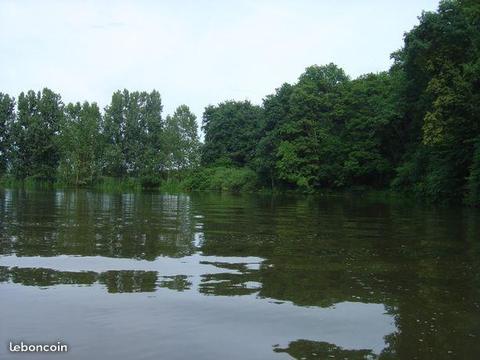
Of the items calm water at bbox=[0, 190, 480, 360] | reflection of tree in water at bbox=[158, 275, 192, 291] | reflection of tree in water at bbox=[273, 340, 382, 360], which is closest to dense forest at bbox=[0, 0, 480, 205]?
calm water at bbox=[0, 190, 480, 360]

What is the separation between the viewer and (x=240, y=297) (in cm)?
711

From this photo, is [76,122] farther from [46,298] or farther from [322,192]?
[46,298]

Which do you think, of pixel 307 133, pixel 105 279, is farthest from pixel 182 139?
pixel 105 279

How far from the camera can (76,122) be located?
92750 mm

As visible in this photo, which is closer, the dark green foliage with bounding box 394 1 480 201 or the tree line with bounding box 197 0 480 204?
the dark green foliage with bounding box 394 1 480 201

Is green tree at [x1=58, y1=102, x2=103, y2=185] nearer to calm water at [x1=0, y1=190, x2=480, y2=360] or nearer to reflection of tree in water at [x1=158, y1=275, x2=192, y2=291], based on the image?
calm water at [x1=0, y1=190, x2=480, y2=360]

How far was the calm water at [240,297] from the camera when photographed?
16.8ft

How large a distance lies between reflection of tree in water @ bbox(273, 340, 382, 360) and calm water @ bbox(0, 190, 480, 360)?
1 centimetres

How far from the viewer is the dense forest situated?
33938mm

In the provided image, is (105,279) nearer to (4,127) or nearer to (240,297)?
(240,297)

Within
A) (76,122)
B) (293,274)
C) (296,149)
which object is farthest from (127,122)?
(293,274)

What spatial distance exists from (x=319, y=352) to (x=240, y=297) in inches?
90.1

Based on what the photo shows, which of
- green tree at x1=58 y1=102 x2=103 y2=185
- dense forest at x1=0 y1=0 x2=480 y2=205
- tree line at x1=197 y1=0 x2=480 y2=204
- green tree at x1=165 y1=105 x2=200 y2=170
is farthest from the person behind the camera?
green tree at x1=165 y1=105 x2=200 y2=170

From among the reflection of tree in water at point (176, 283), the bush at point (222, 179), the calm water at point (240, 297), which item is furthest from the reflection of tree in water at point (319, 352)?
the bush at point (222, 179)
